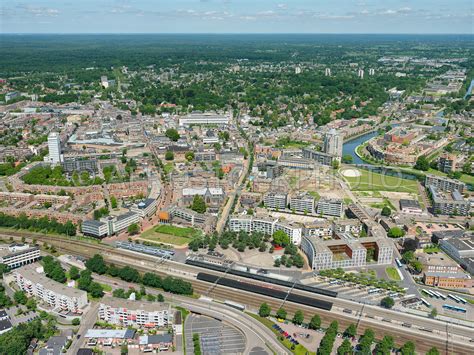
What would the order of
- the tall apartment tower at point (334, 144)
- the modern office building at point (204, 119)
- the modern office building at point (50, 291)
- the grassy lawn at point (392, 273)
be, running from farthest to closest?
1. the modern office building at point (204, 119)
2. the tall apartment tower at point (334, 144)
3. the grassy lawn at point (392, 273)
4. the modern office building at point (50, 291)

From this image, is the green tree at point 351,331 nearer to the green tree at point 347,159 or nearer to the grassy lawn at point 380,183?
the grassy lawn at point 380,183

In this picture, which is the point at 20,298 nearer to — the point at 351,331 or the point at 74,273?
the point at 74,273

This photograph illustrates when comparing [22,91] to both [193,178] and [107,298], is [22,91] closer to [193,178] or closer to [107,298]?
[193,178]

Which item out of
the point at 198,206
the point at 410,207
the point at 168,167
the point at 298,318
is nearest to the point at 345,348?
the point at 298,318

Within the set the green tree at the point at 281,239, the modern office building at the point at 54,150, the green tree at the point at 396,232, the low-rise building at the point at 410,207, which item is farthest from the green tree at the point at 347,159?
the modern office building at the point at 54,150

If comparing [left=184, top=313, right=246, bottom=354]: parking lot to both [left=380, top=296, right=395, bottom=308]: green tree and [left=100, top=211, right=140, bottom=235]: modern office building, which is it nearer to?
[left=380, top=296, right=395, bottom=308]: green tree

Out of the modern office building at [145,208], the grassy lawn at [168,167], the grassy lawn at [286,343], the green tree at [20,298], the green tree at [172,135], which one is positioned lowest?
the grassy lawn at [286,343]
